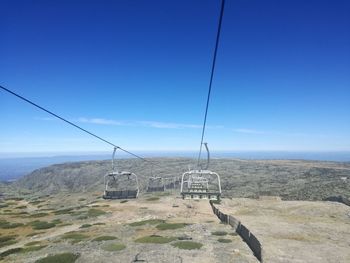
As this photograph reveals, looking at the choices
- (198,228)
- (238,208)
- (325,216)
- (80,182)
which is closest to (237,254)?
(198,228)

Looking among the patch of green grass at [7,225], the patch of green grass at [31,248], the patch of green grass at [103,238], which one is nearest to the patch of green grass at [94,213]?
the patch of green grass at [7,225]

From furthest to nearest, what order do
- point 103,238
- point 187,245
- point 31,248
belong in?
point 103,238 → point 31,248 → point 187,245

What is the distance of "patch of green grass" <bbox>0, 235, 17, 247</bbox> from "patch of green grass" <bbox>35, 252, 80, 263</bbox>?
12.9 m

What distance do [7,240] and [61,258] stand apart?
16.7 m

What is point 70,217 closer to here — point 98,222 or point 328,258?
point 98,222

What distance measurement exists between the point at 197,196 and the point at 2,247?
78.8 feet

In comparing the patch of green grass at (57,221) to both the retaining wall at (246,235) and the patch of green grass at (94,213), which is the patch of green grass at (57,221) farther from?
the retaining wall at (246,235)

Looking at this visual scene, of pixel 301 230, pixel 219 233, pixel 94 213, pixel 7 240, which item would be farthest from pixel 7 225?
pixel 301 230

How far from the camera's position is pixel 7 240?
1661 inches

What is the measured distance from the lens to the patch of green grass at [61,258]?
2919 cm

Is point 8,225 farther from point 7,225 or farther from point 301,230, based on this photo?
point 301,230

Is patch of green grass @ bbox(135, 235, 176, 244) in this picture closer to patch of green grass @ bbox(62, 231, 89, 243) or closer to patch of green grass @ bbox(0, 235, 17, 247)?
patch of green grass @ bbox(62, 231, 89, 243)

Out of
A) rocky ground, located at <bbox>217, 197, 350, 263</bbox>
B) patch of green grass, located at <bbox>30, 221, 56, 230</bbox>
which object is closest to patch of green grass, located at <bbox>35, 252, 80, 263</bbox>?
rocky ground, located at <bbox>217, 197, 350, 263</bbox>

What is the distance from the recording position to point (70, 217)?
56.5 m
